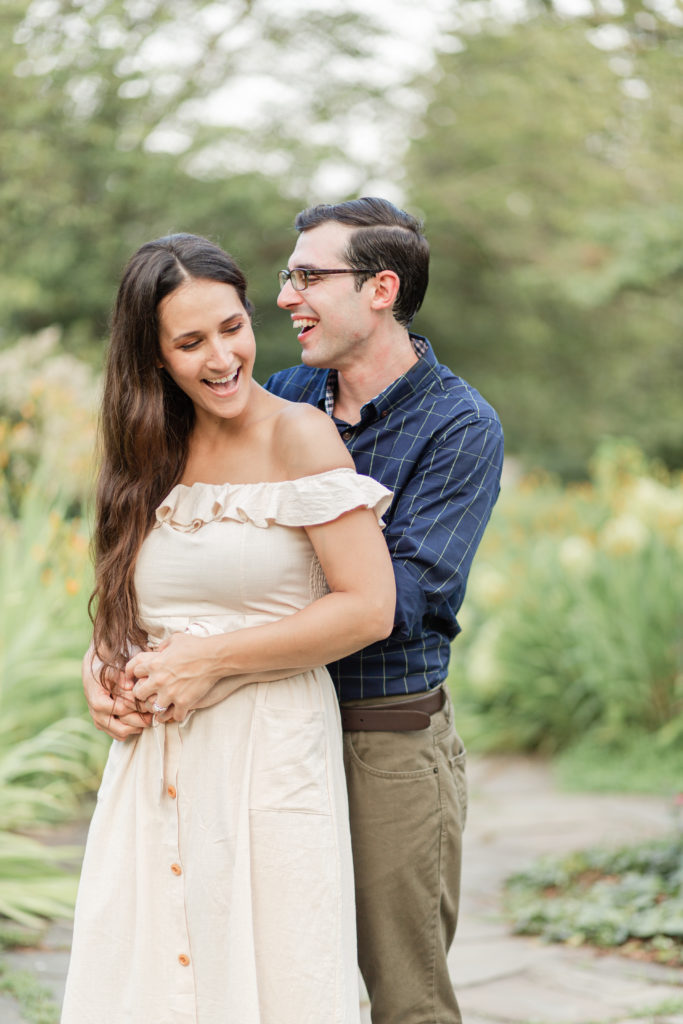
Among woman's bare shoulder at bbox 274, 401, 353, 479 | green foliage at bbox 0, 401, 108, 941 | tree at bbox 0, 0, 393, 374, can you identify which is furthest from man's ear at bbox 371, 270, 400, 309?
tree at bbox 0, 0, 393, 374

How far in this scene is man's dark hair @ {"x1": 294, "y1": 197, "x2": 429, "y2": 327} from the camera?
2584mm

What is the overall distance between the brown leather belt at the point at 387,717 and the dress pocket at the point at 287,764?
282 millimetres

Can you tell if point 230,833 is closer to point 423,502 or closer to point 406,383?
point 423,502

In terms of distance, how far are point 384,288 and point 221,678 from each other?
1.02 metres

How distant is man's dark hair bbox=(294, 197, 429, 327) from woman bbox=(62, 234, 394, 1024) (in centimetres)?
43

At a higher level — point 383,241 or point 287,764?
point 383,241

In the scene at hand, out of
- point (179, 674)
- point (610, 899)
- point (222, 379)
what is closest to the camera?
point (179, 674)

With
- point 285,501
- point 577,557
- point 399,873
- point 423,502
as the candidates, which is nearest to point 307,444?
point 285,501

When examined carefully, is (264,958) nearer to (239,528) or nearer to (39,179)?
(239,528)

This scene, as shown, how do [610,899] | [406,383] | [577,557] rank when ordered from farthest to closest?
1. [577,557]
2. [610,899]
3. [406,383]

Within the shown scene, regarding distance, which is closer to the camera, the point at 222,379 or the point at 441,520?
the point at 222,379

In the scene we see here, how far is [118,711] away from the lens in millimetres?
2209

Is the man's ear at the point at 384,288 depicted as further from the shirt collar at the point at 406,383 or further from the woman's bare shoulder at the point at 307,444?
the woman's bare shoulder at the point at 307,444

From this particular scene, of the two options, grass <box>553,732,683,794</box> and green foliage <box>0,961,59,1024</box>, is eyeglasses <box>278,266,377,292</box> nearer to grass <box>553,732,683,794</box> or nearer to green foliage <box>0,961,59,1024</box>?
green foliage <box>0,961,59,1024</box>
